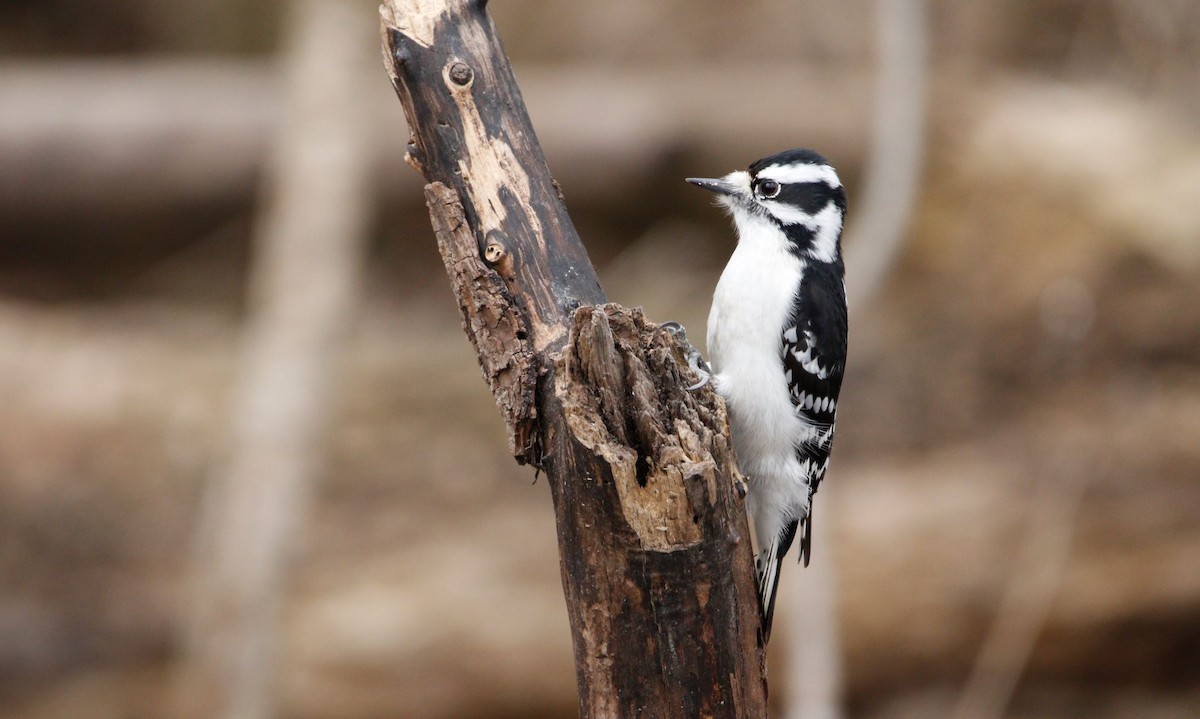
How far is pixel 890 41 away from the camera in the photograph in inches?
229

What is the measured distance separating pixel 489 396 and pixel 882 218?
5.25m

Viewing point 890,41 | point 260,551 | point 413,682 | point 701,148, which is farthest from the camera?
point 701,148

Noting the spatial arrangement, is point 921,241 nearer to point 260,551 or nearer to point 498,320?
point 260,551

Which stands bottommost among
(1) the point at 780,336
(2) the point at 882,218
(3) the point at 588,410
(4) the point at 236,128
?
(3) the point at 588,410

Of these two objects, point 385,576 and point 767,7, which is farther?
point 767,7

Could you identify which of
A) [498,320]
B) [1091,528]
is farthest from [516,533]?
[498,320]

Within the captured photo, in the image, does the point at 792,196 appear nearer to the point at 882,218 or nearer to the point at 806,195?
the point at 806,195

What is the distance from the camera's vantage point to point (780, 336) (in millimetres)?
4449

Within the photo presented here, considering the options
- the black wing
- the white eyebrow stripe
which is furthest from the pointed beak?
the black wing

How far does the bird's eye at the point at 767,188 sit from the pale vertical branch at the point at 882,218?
124 cm

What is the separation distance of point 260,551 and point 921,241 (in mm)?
6996

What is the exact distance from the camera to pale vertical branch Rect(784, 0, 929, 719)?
219 inches

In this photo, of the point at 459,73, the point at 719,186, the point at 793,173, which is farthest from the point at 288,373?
the point at 459,73

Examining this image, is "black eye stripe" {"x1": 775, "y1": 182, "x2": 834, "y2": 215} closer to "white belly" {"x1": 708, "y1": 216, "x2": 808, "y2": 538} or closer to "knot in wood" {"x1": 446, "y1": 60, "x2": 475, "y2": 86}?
"white belly" {"x1": 708, "y1": 216, "x2": 808, "y2": 538}
